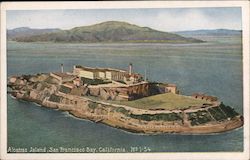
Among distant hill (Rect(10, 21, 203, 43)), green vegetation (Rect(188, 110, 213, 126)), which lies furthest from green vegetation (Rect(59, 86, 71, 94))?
green vegetation (Rect(188, 110, 213, 126))

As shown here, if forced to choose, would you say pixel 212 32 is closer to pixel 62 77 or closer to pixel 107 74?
pixel 107 74

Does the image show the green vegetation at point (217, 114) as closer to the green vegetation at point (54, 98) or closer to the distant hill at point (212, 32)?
the distant hill at point (212, 32)

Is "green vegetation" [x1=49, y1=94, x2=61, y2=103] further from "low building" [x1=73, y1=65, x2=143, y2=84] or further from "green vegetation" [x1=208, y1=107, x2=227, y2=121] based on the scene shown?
"green vegetation" [x1=208, y1=107, x2=227, y2=121]

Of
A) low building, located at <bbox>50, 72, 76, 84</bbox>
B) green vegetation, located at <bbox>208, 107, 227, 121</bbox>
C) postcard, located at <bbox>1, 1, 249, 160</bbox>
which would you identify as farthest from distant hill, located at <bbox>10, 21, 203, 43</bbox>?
green vegetation, located at <bbox>208, 107, 227, 121</bbox>

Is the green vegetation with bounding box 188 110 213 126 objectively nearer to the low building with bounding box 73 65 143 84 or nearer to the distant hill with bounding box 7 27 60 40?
the low building with bounding box 73 65 143 84

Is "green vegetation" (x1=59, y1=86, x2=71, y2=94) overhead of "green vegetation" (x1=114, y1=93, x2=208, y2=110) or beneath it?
overhead

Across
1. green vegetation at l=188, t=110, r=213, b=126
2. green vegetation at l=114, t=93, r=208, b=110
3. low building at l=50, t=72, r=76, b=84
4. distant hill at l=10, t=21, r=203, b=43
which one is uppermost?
distant hill at l=10, t=21, r=203, b=43

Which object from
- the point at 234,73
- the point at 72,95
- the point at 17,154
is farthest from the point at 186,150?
the point at 17,154
